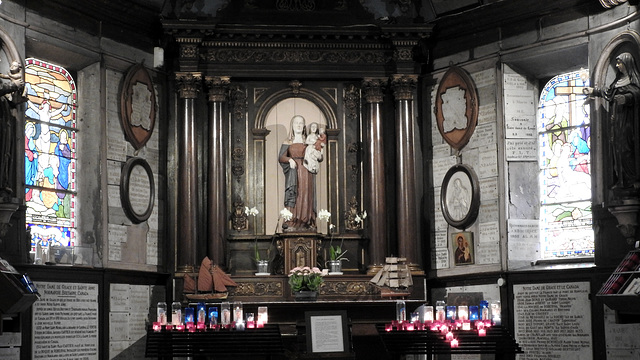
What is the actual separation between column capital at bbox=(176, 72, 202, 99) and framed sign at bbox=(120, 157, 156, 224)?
1.31m

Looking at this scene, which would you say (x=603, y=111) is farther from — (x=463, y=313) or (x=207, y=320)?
(x=207, y=320)

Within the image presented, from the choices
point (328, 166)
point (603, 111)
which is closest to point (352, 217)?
point (328, 166)

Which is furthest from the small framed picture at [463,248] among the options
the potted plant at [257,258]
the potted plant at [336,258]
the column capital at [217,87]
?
the column capital at [217,87]

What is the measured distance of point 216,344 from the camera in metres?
13.4

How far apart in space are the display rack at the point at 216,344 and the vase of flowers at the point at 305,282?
1956 mm

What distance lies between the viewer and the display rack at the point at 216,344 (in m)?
13.4

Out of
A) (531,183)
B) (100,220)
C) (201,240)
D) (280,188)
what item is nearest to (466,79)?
(531,183)

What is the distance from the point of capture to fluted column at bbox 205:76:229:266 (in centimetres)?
1630

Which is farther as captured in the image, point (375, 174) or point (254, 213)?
point (375, 174)

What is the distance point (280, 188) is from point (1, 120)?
5.37 m

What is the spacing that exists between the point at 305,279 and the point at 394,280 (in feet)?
4.65

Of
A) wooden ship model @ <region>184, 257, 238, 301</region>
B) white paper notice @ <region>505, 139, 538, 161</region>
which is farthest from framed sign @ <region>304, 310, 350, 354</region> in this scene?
white paper notice @ <region>505, 139, 538, 161</region>

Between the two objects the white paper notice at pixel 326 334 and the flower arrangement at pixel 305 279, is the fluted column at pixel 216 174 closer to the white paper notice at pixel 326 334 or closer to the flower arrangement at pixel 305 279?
the flower arrangement at pixel 305 279

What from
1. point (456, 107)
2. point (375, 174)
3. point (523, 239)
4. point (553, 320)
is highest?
point (456, 107)
